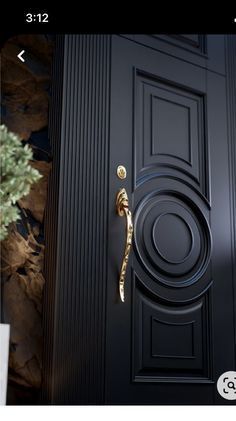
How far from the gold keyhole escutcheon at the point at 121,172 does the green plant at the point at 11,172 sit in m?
1.26

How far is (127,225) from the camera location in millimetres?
1833

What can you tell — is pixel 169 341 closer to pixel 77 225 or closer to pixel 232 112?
pixel 77 225

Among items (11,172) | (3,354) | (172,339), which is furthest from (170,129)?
(11,172)

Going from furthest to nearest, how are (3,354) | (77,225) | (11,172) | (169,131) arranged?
(169,131), (77,225), (3,354), (11,172)

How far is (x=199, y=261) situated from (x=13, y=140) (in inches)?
60.6

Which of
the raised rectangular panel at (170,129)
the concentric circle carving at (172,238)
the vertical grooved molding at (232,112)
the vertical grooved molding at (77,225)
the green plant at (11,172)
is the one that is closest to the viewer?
the green plant at (11,172)

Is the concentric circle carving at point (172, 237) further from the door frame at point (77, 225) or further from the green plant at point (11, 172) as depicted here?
the green plant at point (11, 172)

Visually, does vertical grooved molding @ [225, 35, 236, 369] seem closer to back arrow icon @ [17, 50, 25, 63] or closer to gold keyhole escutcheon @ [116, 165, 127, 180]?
gold keyhole escutcheon @ [116, 165, 127, 180]

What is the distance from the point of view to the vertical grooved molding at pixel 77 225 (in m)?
1.70

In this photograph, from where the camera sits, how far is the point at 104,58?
6.48ft

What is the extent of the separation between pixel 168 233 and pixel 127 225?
0.22 meters

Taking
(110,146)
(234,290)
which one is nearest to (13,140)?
(110,146)

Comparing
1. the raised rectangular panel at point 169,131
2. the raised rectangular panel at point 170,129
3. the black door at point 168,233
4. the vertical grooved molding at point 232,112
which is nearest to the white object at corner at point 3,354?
the black door at point 168,233
